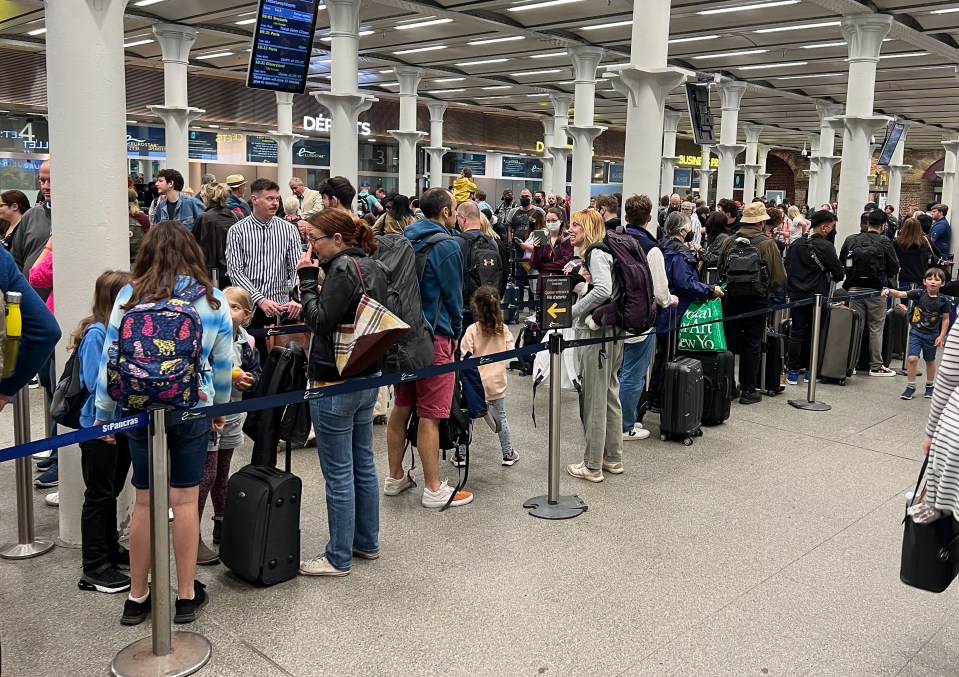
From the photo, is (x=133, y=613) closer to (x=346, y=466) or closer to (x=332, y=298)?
(x=346, y=466)

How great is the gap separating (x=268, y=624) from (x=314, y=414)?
93cm

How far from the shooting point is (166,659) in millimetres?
3270

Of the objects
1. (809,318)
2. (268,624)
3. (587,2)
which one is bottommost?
(268,624)

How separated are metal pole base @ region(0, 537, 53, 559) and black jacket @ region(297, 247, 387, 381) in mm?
1673

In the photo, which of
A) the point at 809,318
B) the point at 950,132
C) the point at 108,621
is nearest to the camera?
the point at 108,621

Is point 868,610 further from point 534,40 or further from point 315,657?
point 534,40

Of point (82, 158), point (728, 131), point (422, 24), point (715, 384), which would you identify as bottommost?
point (715, 384)

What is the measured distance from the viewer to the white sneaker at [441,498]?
5090 mm

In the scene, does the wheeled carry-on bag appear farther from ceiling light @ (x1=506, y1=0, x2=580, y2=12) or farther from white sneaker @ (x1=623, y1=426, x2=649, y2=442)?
ceiling light @ (x1=506, y1=0, x2=580, y2=12)

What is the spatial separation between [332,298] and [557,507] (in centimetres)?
210

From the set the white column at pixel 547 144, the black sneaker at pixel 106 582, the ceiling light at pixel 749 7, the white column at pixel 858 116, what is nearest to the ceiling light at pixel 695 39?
the ceiling light at pixel 749 7

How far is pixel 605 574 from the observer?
4.21m

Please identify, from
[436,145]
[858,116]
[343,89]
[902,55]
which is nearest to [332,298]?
[343,89]

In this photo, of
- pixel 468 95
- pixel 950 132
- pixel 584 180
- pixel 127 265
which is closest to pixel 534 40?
pixel 584 180
